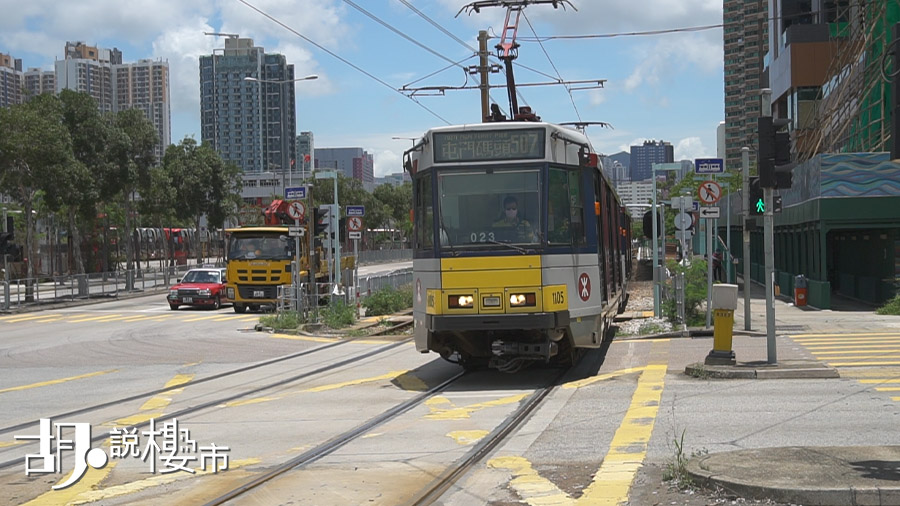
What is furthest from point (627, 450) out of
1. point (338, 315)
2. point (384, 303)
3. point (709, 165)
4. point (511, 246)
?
point (384, 303)

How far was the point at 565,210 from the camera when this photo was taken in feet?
48.2

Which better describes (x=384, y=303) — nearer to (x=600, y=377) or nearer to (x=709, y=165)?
(x=709, y=165)

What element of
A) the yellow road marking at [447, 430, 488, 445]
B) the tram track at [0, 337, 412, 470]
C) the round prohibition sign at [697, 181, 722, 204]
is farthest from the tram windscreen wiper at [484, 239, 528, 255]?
the round prohibition sign at [697, 181, 722, 204]

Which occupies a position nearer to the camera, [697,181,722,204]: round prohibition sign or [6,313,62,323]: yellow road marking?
[697,181,722,204]: round prohibition sign

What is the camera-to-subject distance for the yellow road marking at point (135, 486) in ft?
27.5

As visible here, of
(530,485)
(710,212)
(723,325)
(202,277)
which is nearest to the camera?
(530,485)

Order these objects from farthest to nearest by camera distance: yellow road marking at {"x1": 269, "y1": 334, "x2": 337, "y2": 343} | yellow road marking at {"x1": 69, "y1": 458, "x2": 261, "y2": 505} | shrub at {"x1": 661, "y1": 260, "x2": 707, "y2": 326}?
yellow road marking at {"x1": 269, "y1": 334, "x2": 337, "y2": 343}
shrub at {"x1": 661, "y1": 260, "x2": 707, "y2": 326}
yellow road marking at {"x1": 69, "y1": 458, "x2": 261, "y2": 505}

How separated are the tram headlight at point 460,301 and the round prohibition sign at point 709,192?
9.70 metres

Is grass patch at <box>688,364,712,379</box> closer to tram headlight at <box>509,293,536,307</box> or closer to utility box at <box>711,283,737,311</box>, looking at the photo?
utility box at <box>711,283,737,311</box>

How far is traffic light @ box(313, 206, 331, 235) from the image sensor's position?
96.3 feet

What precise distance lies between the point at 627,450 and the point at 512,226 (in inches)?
208

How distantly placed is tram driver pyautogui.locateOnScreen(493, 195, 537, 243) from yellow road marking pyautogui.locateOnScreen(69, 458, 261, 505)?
581 cm

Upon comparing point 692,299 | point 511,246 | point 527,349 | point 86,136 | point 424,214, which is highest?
point 86,136

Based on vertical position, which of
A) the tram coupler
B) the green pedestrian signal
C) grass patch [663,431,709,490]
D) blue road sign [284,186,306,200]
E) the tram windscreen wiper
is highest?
blue road sign [284,186,306,200]
